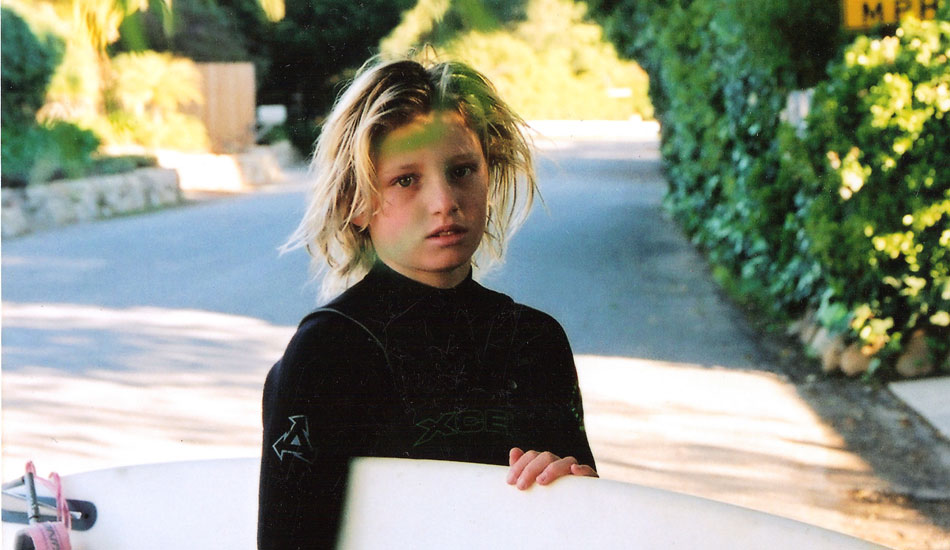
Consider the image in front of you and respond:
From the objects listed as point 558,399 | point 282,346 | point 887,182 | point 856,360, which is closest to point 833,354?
point 856,360

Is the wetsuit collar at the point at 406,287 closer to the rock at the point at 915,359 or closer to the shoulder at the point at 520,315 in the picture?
the shoulder at the point at 520,315

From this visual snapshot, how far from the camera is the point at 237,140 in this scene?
3.07m

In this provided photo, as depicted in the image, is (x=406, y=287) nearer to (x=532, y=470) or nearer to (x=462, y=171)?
(x=462, y=171)

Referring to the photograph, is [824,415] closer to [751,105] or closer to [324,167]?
[751,105]

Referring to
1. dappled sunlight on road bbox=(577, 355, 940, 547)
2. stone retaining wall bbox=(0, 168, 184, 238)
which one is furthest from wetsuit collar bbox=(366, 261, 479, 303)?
stone retaining wall bbox=(0, 168, 184, 238)

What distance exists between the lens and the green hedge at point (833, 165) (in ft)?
10.2

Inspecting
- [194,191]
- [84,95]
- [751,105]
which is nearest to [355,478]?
[84,95]

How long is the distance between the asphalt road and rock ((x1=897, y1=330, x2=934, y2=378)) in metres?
0.40

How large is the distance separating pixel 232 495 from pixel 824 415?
2277 mm

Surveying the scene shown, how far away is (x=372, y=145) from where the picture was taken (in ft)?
4.00

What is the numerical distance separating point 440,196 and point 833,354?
2.74 m

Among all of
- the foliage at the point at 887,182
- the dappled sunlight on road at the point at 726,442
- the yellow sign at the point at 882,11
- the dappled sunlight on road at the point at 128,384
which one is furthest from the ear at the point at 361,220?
the foliage at the point at 887,182

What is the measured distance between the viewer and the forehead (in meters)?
1.22

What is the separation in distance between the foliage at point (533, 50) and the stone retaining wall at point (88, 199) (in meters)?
1.71
